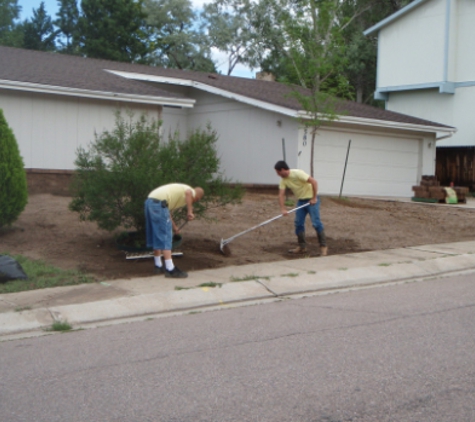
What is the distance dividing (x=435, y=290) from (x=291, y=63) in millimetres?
12446

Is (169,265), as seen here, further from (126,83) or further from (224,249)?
(126,83)

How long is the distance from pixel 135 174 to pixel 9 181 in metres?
2.48

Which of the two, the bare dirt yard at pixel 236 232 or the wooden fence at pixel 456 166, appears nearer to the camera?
the bare dirt yard at pixel 236 232

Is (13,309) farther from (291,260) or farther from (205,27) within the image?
(205,27)

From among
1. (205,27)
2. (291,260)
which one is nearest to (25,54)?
(291,260)

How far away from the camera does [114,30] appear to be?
144ft

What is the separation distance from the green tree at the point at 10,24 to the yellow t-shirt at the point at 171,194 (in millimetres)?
46228

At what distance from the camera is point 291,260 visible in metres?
11.0

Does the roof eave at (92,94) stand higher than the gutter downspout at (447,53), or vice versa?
the gutter downspout at (447,53)

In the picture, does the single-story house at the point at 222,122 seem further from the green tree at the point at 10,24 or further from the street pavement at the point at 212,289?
the green tree at the point at 10,24

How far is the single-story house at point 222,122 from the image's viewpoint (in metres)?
16.6

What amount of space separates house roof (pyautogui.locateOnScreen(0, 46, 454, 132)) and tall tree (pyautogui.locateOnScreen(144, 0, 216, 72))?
17.8 metres

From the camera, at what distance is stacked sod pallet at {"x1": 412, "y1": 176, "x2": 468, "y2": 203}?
20250 mm

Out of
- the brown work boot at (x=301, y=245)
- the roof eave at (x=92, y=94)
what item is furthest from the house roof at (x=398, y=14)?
the brown work boot at (x=301, y=245)
